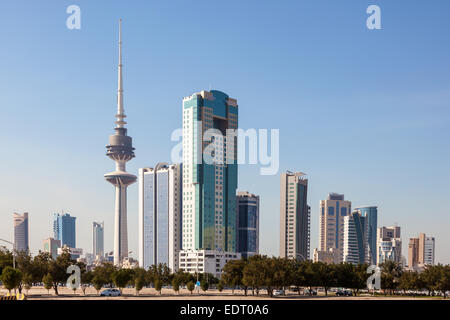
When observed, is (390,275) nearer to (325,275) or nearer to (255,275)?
(325,275)

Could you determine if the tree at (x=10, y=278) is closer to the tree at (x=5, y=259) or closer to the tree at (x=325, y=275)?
the tree at (x=5, y=259)

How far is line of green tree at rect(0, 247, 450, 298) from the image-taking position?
96438 mm

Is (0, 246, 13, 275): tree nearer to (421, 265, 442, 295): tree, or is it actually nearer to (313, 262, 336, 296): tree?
(313, 262, 336, 296): tree

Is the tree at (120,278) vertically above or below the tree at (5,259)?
below

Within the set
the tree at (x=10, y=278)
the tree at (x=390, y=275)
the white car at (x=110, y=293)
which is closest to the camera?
the tree at (x=10, y=278)

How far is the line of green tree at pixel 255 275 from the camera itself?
96.4 meters

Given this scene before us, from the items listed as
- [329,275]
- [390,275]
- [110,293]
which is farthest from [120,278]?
[390,275]

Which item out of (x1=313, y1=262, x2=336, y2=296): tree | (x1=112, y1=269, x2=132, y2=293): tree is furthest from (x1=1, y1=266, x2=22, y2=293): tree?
(x1=313, y1=262, x2=336, y2=296): tree

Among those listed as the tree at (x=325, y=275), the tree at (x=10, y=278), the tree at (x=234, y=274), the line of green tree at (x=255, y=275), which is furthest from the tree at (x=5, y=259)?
the tree at (x=325, y=275)

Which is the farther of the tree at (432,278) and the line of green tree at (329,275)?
the tree at (432,278)

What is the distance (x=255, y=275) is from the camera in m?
97.2
